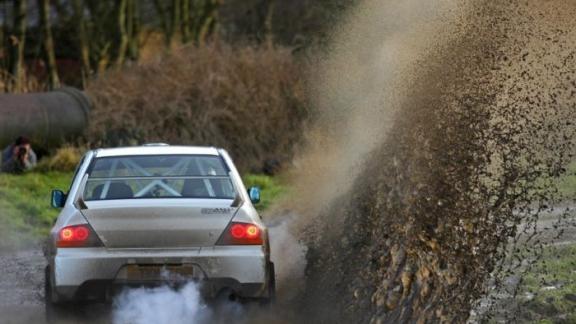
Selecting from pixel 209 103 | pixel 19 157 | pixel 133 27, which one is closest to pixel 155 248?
pixel 19 157

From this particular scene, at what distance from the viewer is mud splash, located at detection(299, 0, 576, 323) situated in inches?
389

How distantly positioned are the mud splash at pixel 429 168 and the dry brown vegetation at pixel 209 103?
11468 mm

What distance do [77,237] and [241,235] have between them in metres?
1.13

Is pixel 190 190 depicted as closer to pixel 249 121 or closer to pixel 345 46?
pixel 345 46

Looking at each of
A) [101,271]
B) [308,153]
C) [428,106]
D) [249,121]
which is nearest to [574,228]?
[428,106]

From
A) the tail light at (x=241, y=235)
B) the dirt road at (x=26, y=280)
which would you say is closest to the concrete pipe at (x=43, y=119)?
the dirt road at (x=26, y=280)

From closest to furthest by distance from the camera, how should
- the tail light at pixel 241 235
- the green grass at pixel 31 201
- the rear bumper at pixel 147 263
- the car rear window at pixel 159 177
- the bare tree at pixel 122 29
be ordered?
the rear bumper at pixel 147 263 < the tail light at pixel 241 235 < the car rear window at pixel 159 177 < the green grass at pixel 31 201 < the bare tree at pixel 122 29

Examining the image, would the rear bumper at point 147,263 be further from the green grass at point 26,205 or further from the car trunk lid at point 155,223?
the green grass at point 26,205

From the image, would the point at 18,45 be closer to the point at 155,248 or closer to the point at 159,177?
the point at 159,177

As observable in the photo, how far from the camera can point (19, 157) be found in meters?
24.1

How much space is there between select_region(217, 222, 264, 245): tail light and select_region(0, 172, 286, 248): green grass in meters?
8.03

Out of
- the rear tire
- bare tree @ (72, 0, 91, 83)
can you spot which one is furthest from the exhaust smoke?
bare tree @ (72, 0, 91, 83)

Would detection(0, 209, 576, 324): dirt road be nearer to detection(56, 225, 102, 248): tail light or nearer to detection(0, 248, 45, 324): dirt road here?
detection(0, 248, 45, 324): dirt road

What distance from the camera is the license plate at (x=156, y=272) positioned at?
10.2m
